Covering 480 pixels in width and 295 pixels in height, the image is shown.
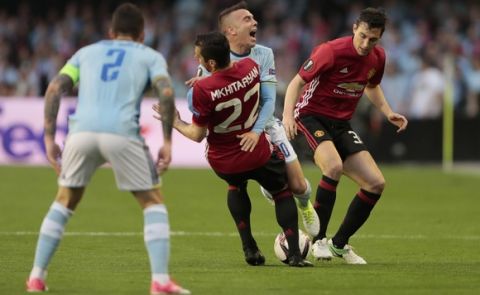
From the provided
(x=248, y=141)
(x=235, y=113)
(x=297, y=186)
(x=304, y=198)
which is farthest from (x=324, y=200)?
(x=235, y=113)

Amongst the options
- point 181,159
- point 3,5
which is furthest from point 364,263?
point 3,5

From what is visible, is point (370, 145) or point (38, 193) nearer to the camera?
point (38, 193)

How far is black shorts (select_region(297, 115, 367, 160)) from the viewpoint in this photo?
36.9 feet

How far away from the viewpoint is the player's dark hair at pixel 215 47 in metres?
9.70

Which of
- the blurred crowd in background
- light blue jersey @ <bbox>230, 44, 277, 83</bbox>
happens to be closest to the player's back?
light blue jersey @ <bbox>230, 44, 277, 83</bbox>

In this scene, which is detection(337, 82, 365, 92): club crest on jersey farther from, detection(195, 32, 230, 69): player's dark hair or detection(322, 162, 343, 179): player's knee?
detection(195, 32, 230, 69): player's dark hair

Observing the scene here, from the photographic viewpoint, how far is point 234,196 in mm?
10773

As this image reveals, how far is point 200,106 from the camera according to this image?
32.2 feet

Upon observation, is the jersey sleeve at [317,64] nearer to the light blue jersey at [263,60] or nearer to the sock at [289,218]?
the light blue jersey at [263,60]

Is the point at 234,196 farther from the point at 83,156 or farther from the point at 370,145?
the point at 370,145

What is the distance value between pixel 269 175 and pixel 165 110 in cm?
208

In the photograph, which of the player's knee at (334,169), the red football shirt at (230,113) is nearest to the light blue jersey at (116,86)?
the red football shirt at (230,113)

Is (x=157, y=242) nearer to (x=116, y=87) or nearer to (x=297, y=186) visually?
(x=116, y=87)

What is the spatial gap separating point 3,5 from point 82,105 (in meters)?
23.1
